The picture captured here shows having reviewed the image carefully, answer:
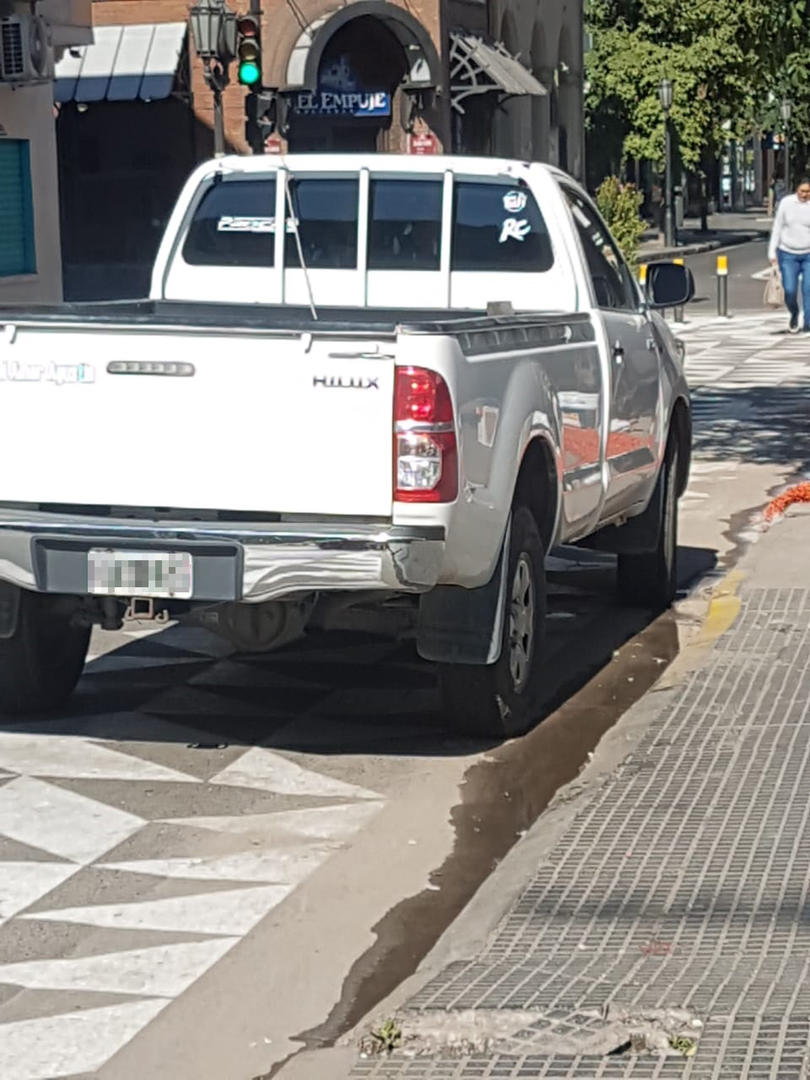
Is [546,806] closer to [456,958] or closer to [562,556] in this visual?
[456,958]

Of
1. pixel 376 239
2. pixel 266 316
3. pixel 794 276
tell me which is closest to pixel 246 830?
pixel 266 316

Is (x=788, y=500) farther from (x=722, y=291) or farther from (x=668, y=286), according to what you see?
(x=722, y=291)

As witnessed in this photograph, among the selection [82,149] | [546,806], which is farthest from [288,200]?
[82,149]

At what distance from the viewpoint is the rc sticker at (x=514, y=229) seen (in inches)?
353

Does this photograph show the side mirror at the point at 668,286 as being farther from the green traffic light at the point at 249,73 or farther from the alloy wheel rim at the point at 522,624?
the green traffic light at the point at 249,73

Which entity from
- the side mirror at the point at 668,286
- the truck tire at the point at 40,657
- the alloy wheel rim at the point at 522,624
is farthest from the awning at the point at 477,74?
the alloy wheel rim at the point at 522,624

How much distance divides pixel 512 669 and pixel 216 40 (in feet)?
48.0

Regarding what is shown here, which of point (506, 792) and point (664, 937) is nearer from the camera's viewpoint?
point (664, 937)

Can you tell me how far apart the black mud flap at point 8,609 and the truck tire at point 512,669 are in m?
1.47

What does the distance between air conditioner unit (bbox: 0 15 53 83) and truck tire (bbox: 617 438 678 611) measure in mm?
16857

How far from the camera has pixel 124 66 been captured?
38.8 meters

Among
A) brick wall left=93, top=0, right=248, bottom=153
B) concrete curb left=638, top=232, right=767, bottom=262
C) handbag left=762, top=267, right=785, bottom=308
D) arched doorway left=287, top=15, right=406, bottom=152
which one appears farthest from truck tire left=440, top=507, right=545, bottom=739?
concrete curb left=638, top=232, right=767, bottom=262

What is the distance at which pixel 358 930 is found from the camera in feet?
18.7

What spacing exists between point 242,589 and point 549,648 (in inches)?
110
